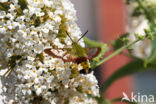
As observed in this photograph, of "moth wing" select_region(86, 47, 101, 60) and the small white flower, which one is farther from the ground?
the small white flower

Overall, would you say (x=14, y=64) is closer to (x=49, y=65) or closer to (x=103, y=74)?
(x=49, y=65)

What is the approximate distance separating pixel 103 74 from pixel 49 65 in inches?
99.1

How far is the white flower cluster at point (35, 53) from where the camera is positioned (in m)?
0.58

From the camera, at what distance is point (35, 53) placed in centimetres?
59

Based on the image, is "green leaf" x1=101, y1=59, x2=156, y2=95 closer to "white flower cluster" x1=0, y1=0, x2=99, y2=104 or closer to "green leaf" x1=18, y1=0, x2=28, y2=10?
"white flower cluster" x1=0, y1=0, x2=99, y2=104

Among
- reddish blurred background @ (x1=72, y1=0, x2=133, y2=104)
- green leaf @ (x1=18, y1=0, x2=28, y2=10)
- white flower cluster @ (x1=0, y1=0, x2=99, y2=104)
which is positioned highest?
reddish blurred background @ (x1=72, y1=0, x2=133, y2=104)

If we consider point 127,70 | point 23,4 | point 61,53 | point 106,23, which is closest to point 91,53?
point 61,53

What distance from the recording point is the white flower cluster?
585mm

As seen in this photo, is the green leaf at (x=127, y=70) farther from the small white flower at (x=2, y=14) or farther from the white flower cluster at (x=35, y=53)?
the small white flower at (x=2, y=14)

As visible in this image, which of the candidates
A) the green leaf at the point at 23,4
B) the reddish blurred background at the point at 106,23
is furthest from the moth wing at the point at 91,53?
the reddish blurred background at the point at 106,23

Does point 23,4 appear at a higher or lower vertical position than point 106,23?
lower

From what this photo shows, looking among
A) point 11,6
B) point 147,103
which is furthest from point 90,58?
point 147,103

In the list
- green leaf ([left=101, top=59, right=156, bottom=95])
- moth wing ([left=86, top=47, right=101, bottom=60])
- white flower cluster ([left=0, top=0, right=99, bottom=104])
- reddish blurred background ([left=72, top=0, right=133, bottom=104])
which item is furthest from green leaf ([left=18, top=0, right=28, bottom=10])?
reddish blurred background ([left=72, top=0, right=133, bottom=104])

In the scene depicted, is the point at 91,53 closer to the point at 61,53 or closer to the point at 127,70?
the point at 61,53
